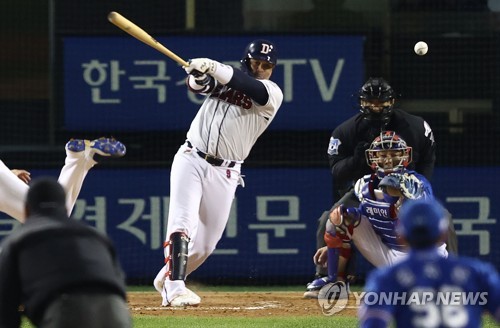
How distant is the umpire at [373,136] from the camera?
8.76 meters

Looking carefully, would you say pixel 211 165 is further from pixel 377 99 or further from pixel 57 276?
pixel 57 276

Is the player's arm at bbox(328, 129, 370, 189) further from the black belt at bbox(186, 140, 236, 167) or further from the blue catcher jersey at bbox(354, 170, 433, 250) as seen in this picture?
the black belt at bbox(186, 140, 236, 167)

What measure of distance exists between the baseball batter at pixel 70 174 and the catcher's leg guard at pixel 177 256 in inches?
Answer: 24.8

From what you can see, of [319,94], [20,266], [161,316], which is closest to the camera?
[20,266]

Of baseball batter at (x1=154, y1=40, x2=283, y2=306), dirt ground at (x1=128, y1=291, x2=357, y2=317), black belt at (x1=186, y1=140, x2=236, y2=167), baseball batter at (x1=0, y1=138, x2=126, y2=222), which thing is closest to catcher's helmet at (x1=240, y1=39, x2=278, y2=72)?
baseball batter at (x1=154, y1=40, x2=283, y2=306)

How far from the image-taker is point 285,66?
10266 millimetres

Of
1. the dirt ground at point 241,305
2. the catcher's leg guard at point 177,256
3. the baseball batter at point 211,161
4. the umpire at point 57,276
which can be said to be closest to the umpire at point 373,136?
the dirt ground at point 241,305

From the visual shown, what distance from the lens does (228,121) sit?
8094mm

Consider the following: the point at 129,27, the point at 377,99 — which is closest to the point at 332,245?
the point at 377,99

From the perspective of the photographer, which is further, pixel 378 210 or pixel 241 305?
pixel 241 305

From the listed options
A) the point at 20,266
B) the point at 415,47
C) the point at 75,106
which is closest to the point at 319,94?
the point at 415,47

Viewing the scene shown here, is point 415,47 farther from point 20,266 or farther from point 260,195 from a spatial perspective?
point 20,266

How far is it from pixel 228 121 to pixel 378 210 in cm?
112

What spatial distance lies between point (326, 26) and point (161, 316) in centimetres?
373
